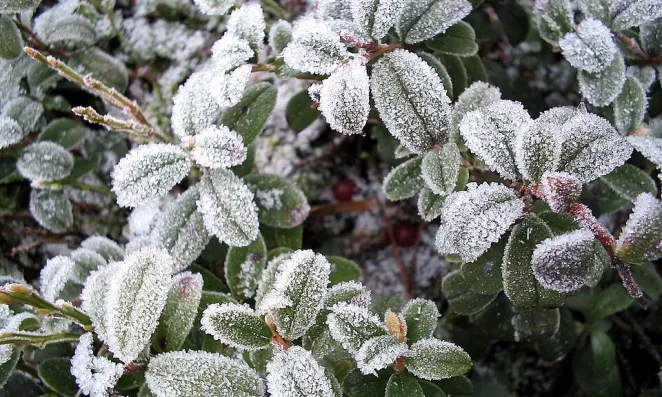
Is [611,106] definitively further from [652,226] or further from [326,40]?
[326,40]

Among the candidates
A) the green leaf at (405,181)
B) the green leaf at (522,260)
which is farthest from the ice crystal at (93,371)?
the green leaf at (522,260)

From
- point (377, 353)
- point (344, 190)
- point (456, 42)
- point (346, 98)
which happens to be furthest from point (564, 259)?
point (344, 190)

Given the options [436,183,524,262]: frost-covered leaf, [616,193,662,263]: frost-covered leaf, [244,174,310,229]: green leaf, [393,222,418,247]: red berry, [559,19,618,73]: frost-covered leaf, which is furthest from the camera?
[393,222,418,247]: red berry

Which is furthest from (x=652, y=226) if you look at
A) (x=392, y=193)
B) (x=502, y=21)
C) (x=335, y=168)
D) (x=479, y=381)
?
(x=335, y=168)

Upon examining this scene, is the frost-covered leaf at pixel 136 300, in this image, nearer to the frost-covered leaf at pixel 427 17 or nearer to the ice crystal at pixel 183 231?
the ice crystal at pixel 183 231

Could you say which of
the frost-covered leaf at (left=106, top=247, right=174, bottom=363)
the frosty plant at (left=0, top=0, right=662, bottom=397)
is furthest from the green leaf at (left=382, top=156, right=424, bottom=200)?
the frost-covered leaf at (left=106, top=247, right=174, bottom=363)

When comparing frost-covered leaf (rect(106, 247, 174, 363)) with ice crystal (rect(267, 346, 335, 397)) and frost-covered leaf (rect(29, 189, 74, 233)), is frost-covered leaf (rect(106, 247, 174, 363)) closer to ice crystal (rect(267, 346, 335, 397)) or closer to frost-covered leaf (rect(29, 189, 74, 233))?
ice crystal (rect(267, 346, 335, 397))
